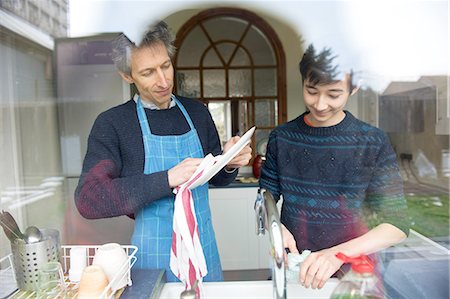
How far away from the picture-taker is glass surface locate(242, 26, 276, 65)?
2.30 metres

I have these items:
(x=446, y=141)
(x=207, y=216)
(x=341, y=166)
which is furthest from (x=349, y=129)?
(x=446, y=141)

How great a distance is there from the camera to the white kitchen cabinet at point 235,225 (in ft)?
6.63

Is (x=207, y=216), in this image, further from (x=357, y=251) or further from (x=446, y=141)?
(x=446, y=141)

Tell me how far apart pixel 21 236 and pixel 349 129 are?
2.40 feet

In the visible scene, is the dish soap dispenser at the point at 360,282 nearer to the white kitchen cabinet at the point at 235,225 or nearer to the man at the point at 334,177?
the man at the point at 334,177

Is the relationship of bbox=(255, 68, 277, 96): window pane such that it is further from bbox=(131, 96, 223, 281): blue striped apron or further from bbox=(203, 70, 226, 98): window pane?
bbox=(131, 96, 223, 281): blue striped apron

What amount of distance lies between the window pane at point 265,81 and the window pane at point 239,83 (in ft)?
0.20

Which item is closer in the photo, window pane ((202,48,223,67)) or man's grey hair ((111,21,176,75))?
man's grey hair ((111,21,176,75))

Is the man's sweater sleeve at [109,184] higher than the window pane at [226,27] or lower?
lower

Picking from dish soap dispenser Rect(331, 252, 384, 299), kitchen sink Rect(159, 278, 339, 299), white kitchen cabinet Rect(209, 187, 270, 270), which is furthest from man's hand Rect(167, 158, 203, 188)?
white kitchen cabinet Rect(209, 187, 270, 270)

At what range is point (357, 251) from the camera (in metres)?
0.74


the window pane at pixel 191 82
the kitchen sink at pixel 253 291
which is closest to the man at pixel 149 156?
the kitchen sink at pixel 253 291

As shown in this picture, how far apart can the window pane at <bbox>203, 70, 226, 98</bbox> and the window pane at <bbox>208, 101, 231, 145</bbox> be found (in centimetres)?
6

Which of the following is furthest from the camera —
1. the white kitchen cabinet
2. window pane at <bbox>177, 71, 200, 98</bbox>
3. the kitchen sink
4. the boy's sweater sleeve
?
the white kitchen cabinet
